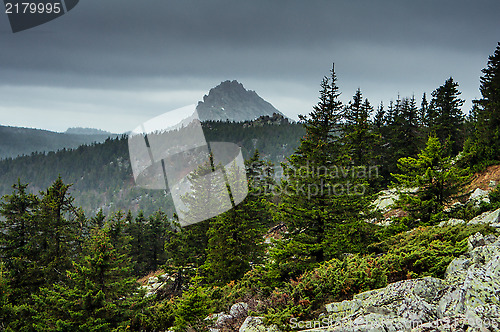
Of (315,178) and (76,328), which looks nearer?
(76,328)

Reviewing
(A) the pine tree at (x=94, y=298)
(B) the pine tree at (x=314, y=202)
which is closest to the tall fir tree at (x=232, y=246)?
(B) the pine tree at (x=314, y=202)

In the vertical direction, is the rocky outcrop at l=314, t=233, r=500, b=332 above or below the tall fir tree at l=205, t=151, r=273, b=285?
above

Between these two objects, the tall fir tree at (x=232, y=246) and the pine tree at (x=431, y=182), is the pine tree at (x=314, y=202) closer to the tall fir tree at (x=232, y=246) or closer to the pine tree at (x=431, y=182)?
the pine tree at (x=431, y=182)

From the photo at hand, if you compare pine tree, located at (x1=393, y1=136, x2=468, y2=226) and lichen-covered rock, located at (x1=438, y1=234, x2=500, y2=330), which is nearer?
lichen-covered rock, located at (x1=438, y1=234, x2=500, y2=330)

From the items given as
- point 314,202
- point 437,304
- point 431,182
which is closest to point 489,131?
point 431,182

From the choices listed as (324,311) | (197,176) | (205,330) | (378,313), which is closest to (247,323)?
(205,330)

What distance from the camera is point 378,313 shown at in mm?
5918

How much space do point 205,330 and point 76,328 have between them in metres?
6.24

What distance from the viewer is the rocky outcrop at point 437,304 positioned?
4504 millimetres

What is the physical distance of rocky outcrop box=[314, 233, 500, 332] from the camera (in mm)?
4504

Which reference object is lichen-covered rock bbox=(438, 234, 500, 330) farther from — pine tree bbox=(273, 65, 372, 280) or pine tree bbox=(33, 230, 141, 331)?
pine tree bbox=(33, 230, 141, 331)

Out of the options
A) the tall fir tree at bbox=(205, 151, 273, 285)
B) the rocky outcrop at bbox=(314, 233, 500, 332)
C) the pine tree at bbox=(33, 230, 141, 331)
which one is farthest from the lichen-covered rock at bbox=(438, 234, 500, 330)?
the tall fir tree at bbox=(205, 151, 273, 285)

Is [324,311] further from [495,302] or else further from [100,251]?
[100,251]

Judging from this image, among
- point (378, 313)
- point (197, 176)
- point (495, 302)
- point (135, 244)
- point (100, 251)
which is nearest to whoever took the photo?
point (495, 302)
